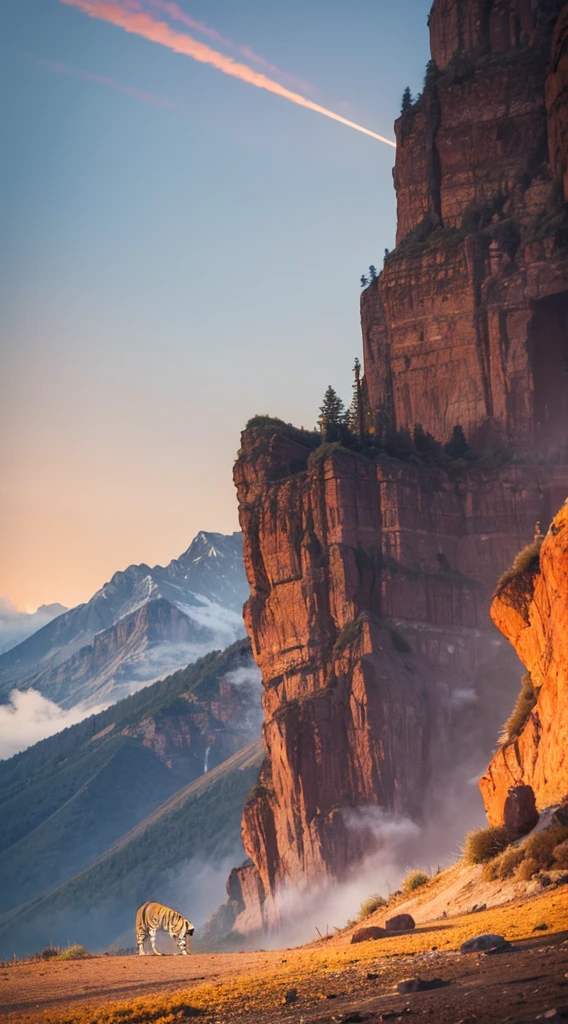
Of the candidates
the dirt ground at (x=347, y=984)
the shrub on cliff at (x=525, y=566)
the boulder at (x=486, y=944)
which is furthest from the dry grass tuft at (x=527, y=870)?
the shrub on cliff at (x=525, y=566)

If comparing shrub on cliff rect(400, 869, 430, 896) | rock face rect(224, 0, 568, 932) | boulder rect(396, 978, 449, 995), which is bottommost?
boulder rect(396, 978, 449, 995)

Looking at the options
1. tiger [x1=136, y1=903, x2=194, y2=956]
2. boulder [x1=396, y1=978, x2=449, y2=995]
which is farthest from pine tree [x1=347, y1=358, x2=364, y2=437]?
boulder [x1=396, y1=978, x2=449, y2=995]

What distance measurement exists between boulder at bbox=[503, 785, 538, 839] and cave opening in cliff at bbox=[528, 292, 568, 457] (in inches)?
3235

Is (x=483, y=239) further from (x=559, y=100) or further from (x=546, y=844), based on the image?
(x=546, y=844)

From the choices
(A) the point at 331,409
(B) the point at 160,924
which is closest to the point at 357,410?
(A) the point at 331,409

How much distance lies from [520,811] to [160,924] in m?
20.5

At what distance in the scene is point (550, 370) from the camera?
127m

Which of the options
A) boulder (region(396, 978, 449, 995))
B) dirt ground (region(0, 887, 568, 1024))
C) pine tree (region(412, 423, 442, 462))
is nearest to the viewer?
dirt ground (region(0, 887, 568, 1024))

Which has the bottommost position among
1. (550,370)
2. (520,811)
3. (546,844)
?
(546,844)

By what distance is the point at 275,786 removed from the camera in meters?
119

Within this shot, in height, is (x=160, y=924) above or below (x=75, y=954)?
above

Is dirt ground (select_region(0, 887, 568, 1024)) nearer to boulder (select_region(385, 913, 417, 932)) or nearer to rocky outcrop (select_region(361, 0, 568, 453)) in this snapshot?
boulder (select_region(385, 913, 417, 932))

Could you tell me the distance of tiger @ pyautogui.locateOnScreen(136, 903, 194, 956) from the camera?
2201 inches

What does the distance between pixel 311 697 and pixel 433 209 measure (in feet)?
140
